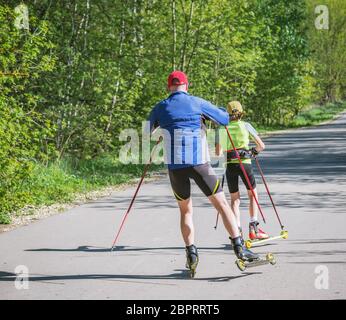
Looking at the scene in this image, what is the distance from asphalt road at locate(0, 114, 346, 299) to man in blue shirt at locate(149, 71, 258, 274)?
460 millimetres

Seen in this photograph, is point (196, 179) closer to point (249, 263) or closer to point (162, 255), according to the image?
point (249, 263)

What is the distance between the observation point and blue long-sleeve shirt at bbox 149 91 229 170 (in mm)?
7500

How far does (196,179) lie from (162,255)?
1.46 metres

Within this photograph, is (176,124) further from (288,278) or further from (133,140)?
(133,140)

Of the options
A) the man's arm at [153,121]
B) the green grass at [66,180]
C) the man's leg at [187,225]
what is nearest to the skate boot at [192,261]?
the man's leg at [187,225]

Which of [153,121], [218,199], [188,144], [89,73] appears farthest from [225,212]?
[89,73]

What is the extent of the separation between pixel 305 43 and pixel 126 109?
35.9 m

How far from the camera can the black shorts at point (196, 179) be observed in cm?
759

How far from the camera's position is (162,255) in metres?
8.76

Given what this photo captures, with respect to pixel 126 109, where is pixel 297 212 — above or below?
below

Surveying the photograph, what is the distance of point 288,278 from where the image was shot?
7.30 metres

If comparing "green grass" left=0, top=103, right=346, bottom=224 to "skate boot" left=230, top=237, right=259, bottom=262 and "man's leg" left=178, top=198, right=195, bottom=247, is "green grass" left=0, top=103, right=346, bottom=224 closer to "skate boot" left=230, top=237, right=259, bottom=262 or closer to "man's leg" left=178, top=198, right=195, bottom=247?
"man's leg" left=178, top=198, right=195, bottom=247

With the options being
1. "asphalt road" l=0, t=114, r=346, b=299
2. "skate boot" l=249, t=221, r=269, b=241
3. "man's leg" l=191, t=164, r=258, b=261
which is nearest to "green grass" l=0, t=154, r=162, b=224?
"asphalt road" l=0, t=114, r=346, b=299
